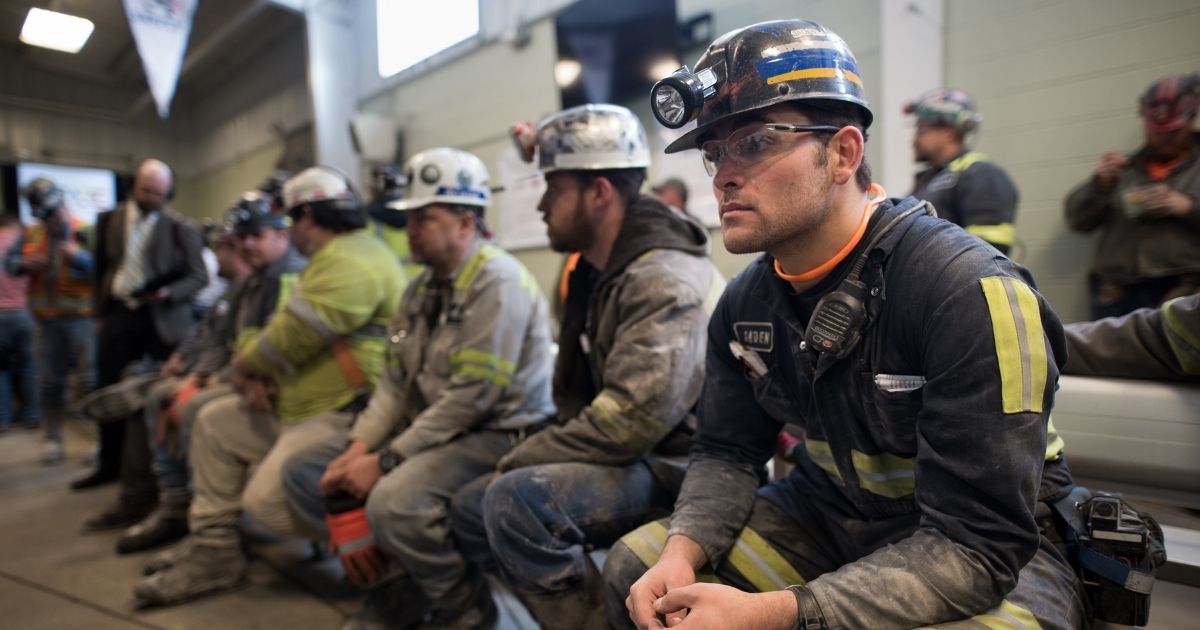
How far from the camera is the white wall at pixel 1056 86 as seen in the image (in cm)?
304

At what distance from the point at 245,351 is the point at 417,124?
16.9ft

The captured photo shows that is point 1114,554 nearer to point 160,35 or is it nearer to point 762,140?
point 762,140

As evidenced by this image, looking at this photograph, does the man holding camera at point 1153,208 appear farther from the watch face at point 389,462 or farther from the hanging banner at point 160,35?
the hanging banner at point 160,35

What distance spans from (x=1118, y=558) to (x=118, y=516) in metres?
4.53

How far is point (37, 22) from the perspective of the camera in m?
4.73

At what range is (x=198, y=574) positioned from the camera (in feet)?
8.52

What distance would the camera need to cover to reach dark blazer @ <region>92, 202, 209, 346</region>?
4.16 m

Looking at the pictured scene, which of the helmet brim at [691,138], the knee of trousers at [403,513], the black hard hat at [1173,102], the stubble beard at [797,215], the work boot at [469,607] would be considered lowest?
the work boot at [469,607]

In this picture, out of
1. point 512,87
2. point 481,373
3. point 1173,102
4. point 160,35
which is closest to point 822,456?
point 481,373

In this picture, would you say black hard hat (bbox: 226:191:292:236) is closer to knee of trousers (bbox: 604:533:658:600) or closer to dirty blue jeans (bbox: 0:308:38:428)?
knee of trousers (bbox: 604:533:658:600)

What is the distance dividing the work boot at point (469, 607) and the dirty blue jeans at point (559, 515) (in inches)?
17.3

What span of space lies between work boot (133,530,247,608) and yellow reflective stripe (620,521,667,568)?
2.20m

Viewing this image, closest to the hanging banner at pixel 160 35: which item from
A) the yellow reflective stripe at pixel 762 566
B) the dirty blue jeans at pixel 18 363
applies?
the dirty blue jeans at pixel 18 363

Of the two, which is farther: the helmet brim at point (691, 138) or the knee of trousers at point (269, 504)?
the knee of trousers at point (269, 504)
